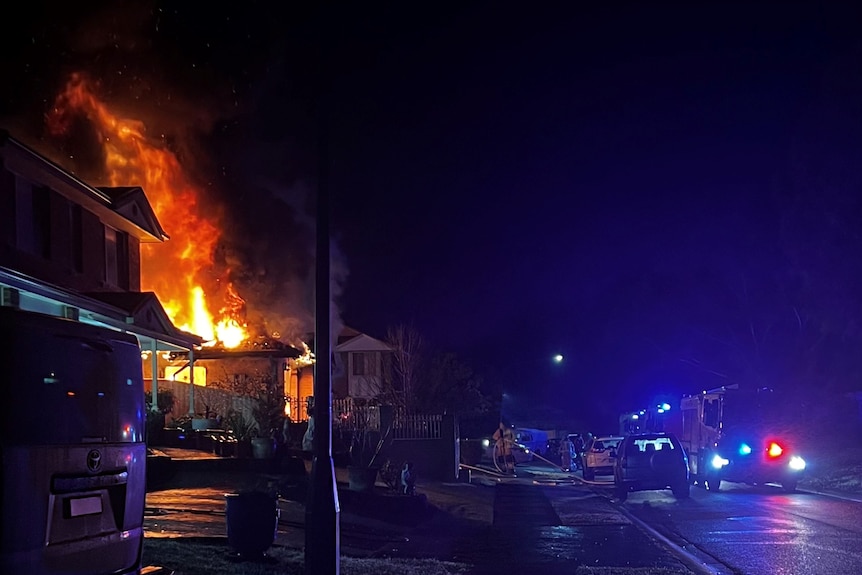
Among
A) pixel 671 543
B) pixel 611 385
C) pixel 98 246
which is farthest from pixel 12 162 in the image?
pixel 611 385

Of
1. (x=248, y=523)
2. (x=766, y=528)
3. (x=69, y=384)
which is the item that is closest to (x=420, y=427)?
(x=766, y=528)

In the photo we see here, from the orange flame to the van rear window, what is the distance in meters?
27.5

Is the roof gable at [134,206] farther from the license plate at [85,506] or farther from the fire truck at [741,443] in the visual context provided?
the license plate at [85,506]

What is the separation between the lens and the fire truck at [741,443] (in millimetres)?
21328

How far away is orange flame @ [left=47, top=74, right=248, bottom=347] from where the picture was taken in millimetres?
34031

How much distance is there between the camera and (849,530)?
1338 cm

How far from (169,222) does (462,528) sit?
2403 cm

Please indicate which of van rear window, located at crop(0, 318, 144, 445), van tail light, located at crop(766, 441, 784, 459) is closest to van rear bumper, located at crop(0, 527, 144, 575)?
van rear window, located at crop(0, 318, 144, 445)

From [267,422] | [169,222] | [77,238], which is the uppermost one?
[169,222]

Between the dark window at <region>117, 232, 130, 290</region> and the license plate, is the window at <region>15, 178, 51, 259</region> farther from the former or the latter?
the license plate

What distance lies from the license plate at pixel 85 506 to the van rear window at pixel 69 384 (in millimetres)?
399

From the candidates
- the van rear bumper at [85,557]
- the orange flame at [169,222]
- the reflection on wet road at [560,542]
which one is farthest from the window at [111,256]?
the van rear bumper at [85,557]

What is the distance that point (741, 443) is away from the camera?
21688 mm

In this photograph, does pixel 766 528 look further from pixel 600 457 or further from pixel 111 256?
pixel 111 256
